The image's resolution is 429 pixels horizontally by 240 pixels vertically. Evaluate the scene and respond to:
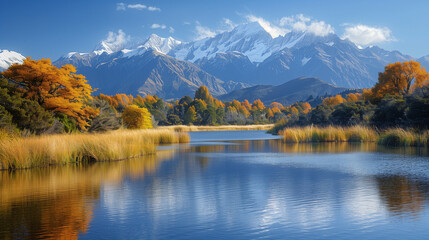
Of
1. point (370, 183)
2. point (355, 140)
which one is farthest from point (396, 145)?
point (370, 183)

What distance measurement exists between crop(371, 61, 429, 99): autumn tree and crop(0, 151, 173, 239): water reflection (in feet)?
122

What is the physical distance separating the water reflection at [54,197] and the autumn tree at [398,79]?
37.3 metres

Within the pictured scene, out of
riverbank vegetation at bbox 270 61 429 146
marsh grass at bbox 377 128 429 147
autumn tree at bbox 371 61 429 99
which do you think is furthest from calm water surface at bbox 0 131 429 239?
autumn tree at bbox 371 61 429 99

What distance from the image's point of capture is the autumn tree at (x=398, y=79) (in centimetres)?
4819

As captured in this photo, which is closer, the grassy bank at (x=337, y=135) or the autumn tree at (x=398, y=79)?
the grassy bank at (x=337, y=135)

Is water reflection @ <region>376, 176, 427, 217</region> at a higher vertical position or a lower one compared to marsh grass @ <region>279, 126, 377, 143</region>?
lower

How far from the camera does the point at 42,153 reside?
1789 cm

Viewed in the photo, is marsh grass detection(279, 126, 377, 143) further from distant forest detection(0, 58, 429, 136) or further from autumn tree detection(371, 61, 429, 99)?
autumn tree detection(371, 61, 429, 99)

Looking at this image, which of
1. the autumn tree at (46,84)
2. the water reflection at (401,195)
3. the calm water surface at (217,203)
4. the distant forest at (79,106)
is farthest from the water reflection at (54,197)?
the autumn tree at (46,84)

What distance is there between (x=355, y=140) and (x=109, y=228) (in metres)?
31.6

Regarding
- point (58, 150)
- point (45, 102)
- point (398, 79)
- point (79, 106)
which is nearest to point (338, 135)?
point (398, 79)

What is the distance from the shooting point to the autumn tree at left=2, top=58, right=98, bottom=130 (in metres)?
25.9

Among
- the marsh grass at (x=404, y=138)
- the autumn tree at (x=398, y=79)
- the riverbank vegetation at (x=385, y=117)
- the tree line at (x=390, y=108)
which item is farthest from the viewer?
the autumn tree at (x=398, y=79)

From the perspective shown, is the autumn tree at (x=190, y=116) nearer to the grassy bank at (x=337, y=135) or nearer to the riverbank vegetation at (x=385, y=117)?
the riverbank vegetation at (x=385, y=117)
